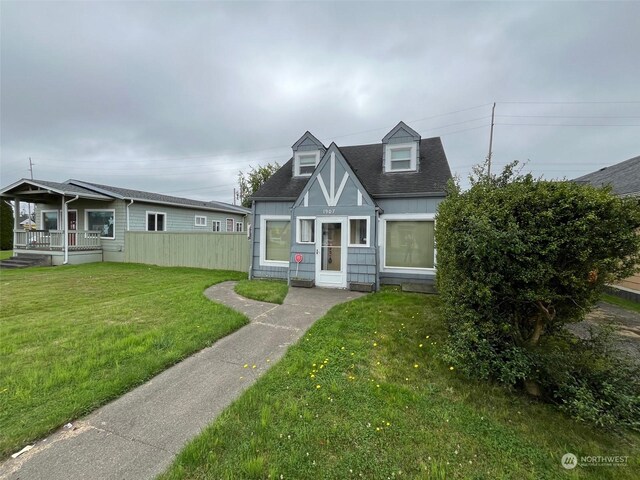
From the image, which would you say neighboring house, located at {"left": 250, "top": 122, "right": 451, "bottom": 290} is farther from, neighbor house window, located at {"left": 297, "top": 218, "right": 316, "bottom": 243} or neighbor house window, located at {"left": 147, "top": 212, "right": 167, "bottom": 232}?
neighbor house window, located at {"left": 147, "top": 212, "right": 167, "bottom": 232}

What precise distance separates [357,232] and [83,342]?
6875 mm

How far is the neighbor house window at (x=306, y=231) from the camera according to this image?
888 cm

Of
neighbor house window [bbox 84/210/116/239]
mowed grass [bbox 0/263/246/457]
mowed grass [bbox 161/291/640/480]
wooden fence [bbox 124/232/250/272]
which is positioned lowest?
mowed grass [bbox 161/291/640/480]

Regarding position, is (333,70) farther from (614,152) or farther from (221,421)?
(614,152)

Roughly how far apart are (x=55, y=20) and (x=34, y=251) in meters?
12.1

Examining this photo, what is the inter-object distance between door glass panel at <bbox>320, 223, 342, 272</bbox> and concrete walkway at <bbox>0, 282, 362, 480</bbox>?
421 centimetres

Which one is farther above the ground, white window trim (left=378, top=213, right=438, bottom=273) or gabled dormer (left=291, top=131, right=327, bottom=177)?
gabled dormer (left=291, top=131, right=327, bottom=177)

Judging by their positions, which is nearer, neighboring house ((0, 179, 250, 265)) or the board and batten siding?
neighboring house ((0, 179, 250, 265))

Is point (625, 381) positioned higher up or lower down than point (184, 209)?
lower down

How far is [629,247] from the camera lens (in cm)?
239

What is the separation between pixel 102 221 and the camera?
15.7m

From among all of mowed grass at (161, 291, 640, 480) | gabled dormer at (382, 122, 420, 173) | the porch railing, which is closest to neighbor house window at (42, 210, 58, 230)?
the porch railing

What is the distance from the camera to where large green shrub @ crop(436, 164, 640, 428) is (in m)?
2.43

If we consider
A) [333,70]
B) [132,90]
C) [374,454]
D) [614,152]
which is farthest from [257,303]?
[614,152]
